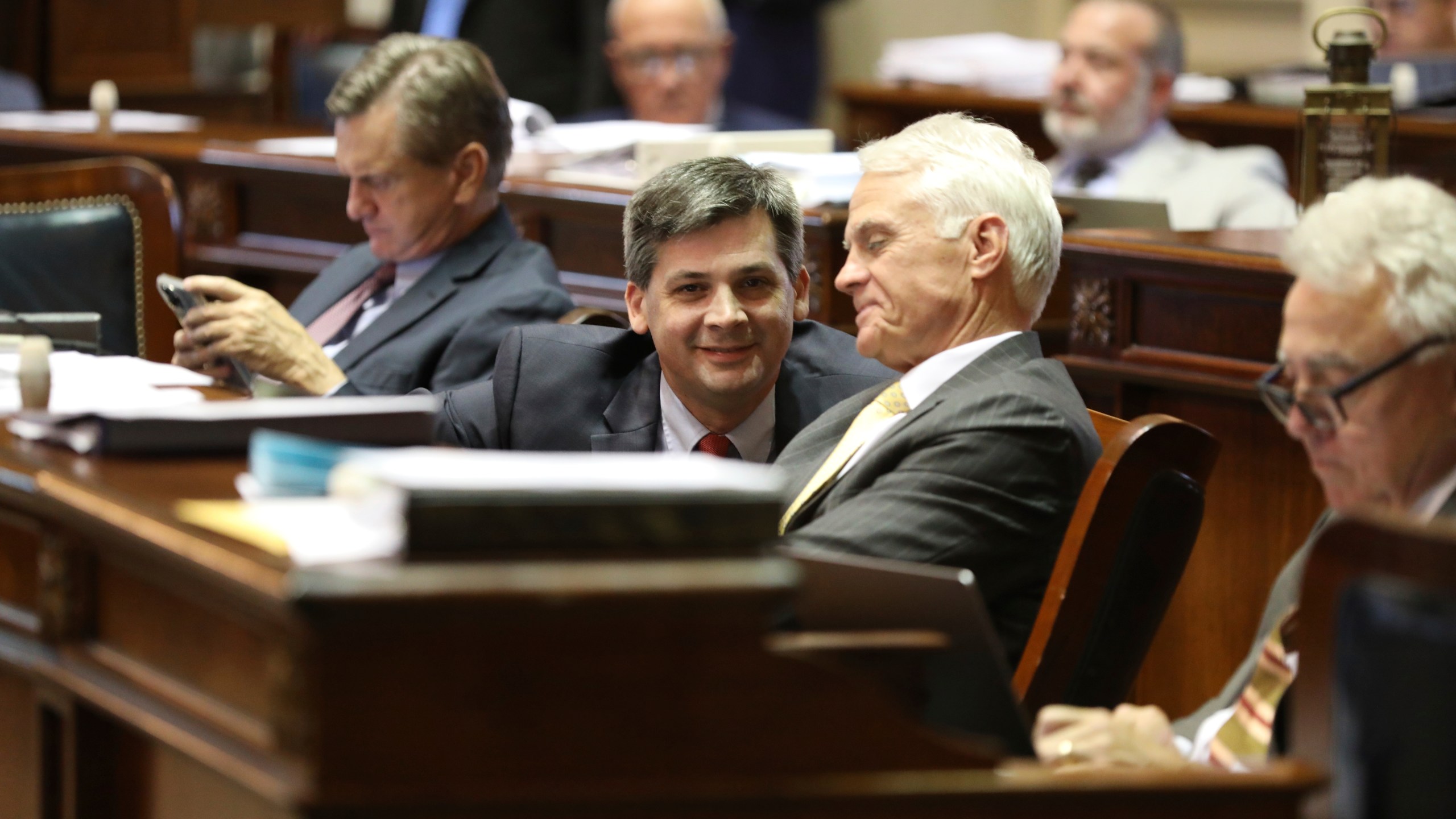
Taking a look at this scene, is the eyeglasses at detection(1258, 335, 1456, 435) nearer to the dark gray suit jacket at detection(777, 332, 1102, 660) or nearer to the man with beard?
the dark gray suit jacket at detection(777, 332, 1102, 660)

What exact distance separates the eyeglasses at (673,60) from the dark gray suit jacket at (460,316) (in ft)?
5.88

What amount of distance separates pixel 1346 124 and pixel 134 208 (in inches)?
82.5

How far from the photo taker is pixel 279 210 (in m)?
4.06

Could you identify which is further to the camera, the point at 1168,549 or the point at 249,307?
the point at 249,307

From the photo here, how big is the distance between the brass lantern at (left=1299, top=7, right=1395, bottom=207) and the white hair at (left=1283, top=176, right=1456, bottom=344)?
137cm

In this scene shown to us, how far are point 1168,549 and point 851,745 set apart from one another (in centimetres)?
81

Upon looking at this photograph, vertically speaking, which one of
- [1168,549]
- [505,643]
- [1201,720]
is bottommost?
[1201,720]

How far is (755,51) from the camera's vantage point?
6801 millimetres

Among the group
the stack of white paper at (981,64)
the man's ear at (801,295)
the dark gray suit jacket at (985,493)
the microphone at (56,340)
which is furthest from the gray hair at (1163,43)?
the microphone at (56,340)

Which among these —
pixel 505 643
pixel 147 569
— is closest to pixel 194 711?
pixel 147 569

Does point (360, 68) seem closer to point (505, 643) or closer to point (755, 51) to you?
point (505, 643)

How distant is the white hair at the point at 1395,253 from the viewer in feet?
5.02

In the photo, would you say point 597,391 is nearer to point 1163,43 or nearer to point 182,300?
point 182,300

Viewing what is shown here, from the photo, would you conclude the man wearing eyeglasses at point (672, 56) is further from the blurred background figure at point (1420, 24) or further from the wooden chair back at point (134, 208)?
the blurred background figure at point (1420, 24)
